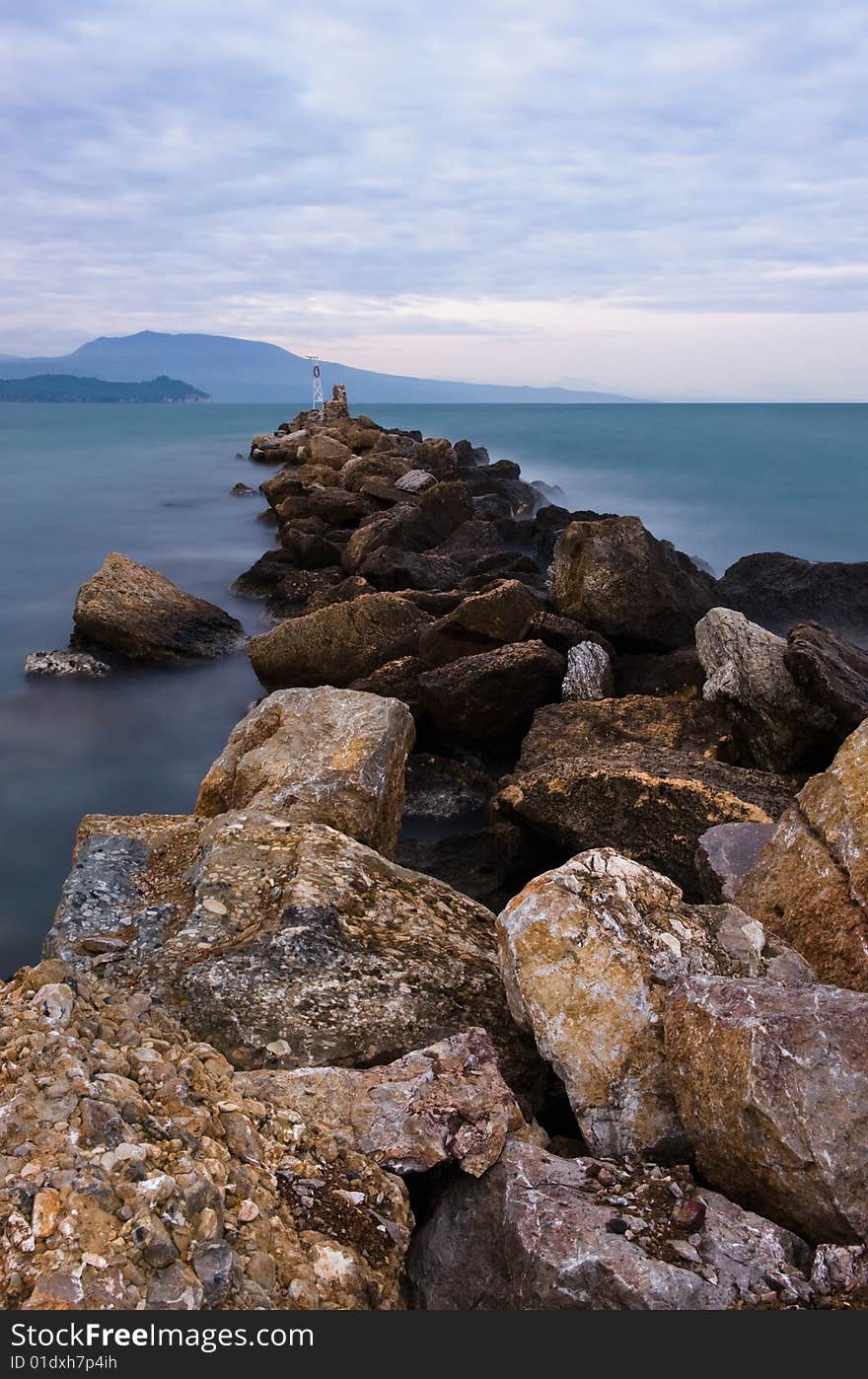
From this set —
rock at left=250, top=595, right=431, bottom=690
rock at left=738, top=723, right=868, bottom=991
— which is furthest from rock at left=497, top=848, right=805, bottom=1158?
rock at left=250, top=595, right=431, bottom=690

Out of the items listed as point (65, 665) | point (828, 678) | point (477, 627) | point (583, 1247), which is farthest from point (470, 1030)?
point (65, 665)

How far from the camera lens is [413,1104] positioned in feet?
9.69

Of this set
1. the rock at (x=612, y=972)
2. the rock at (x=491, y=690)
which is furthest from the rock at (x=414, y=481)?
the rock at (x=612, y=972)

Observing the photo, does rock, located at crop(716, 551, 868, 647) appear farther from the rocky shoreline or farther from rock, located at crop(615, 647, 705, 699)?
A: the rocky shoreline

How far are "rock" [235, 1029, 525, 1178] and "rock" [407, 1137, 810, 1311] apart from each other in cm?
11

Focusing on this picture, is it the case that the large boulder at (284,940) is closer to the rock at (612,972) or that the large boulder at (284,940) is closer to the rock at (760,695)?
the rock at (612,972)

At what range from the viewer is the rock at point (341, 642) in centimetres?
957

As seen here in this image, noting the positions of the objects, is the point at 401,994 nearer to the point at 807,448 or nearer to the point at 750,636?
the point at 750,636

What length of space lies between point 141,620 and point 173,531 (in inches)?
517

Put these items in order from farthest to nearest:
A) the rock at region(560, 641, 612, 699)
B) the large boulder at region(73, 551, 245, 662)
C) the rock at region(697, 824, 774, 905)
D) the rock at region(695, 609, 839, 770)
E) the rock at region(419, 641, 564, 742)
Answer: the large boulder at region(73, 551, 245, 662)
the rock at region(560, 641, 612, 699)
the rock at region(419, 641, 564, 742)
the rock at region(695, 609, 839, 770)
the rock at region(697, 824, 774, 905)

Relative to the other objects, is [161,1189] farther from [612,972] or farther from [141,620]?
[141,620]

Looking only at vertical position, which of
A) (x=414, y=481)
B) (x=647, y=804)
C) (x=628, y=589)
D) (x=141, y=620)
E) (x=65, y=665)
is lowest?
(x=65, y=665)

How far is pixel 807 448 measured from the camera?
116 feet

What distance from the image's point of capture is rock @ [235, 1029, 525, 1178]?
2.84 metres
